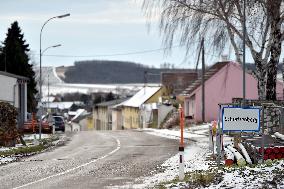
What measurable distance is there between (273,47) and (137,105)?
5985 centimetres

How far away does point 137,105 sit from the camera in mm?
87938

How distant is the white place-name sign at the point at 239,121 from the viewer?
16.8 metres

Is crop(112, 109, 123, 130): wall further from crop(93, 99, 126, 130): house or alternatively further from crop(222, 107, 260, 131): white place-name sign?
crop(222, 107, 260, 131): white place-name sign

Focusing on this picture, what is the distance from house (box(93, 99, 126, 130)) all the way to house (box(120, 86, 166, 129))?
5864 millimetres

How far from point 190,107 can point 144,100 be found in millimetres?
20726

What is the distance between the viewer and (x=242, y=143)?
19.4 metres

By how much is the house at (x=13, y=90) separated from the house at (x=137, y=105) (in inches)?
1295

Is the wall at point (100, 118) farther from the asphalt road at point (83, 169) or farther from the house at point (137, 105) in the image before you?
the asphalt road at point (83, 169)

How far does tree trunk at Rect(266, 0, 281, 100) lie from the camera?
2698 centimetres

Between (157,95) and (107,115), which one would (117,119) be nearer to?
(107,115)

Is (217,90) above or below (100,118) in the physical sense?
above

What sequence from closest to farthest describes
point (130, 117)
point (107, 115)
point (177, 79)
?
point (130, 117) → point (177, 79) → point (107, 115)

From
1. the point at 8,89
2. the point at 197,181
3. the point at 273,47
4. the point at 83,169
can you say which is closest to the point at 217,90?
the point at 8,89

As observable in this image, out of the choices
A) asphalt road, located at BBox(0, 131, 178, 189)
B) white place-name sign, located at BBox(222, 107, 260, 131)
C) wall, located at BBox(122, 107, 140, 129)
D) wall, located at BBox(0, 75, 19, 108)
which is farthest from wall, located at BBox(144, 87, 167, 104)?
white place-name sign, located at BBox(222, 107, 260, 131)
